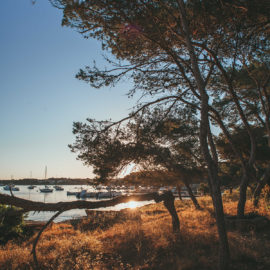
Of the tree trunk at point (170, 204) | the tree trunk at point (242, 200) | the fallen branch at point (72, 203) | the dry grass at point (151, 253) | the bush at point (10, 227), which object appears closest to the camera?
the fallen branch at point (72, 203)

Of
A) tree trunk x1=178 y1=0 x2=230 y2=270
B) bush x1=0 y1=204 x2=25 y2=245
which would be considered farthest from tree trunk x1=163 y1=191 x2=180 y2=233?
bush x1=0 y1=204 x2=25 y2=245

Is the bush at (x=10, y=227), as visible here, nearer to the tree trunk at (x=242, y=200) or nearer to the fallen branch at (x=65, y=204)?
the fallen branch at (x=65, y=204)

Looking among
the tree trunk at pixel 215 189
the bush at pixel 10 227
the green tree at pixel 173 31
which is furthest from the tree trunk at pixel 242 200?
the bush at pixel 10 227

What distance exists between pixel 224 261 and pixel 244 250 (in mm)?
1100

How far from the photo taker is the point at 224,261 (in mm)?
4586

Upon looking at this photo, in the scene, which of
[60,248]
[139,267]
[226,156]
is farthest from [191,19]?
[226,156]

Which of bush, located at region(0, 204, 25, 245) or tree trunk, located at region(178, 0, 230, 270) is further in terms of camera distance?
bush, located at region(0, 204, 25, 245)

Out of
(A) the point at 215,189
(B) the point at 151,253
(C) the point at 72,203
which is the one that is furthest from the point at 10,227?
(A) the point at 215,189

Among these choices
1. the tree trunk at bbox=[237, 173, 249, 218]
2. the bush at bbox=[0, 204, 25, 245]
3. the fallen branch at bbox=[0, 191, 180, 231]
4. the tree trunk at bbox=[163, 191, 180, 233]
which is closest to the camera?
the fallen branch at bbox=[0, 191, 180, 231]

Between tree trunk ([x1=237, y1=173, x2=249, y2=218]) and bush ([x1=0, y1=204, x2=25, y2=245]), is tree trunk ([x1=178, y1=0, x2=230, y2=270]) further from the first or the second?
bush ([x1=0, y1=204, x2=25, y2=245])

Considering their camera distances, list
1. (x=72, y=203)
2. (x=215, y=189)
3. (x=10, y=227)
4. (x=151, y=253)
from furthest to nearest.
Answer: (x=10, y=227) < (x=151, y=253) < (x=72, y=203) < (x=215, y=189)

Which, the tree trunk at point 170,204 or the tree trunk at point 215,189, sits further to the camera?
the tree trunk at point 170,204

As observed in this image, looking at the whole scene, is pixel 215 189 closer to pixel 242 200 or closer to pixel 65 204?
pixel 65 204

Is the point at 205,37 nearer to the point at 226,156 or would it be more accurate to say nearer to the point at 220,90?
the point at 220,90
